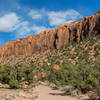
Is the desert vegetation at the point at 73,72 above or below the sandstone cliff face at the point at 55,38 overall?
below

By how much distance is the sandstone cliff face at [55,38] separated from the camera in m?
49.5

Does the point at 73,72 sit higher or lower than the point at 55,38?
lower

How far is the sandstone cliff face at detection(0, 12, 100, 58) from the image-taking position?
1948 inches

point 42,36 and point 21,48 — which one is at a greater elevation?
point 42,36

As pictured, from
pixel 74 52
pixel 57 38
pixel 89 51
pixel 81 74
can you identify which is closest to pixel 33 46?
pixel 57 38

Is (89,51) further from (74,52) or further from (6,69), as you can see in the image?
(6,69)

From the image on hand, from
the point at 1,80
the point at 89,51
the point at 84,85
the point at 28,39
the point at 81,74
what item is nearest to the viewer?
the point at 84,85

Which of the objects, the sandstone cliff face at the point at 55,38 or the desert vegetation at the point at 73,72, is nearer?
the desert vegetation at the point at 73,72

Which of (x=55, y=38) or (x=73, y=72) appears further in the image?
(x=55, y=38)

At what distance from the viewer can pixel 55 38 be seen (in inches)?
2459

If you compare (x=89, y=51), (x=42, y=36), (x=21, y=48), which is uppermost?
(x=42, y=36)

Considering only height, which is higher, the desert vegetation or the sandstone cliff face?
the sandstone cliff face

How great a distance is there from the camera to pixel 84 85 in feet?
41.5

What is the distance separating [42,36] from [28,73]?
49539 mm
